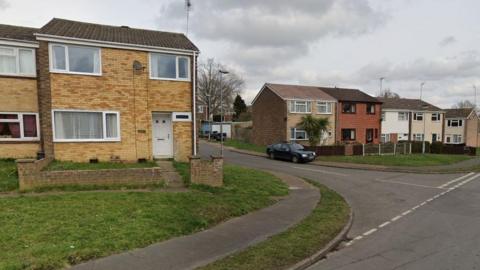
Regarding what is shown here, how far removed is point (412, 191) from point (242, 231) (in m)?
9.67

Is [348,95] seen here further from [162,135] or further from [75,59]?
[75,59]

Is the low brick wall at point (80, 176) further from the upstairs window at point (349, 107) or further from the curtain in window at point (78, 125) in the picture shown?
the upstairs window at point (349, 107)

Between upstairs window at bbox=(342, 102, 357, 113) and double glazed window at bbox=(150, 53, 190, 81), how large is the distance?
25.5 metres

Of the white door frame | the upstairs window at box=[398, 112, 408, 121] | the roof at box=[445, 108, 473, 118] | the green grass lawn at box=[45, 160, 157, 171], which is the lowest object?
the green grass lawn at box=[45, 160, 157, 171]

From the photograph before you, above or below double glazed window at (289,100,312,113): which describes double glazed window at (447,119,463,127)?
below

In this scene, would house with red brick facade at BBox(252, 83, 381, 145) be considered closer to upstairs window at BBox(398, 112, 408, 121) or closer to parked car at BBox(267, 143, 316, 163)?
upstairs window at BBox(398, 112, 408, 121)

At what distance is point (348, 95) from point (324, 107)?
5.22m

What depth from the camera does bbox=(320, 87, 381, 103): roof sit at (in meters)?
36.2

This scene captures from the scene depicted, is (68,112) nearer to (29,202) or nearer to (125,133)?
(125,133)

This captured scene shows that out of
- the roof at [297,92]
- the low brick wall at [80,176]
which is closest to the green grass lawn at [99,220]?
the low brick wall at [80,176]

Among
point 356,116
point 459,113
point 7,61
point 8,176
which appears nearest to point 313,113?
point 356,116

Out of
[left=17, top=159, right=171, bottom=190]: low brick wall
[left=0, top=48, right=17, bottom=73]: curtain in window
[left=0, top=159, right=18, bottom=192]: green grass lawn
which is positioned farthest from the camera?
[left=0, top=48, right=17, bottom=73]: curtain in window

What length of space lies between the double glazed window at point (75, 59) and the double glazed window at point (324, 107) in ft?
83.7

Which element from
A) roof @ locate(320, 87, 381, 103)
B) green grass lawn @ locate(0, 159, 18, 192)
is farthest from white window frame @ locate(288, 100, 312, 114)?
green grass lawn @ locate(0, 159, 18, 192)
